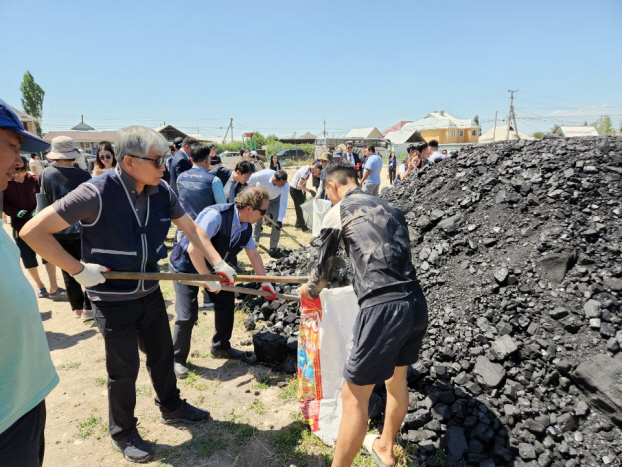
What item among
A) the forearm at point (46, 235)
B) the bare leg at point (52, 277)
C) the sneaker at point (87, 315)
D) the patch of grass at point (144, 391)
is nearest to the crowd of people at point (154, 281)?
the forearm at point (46, 235)

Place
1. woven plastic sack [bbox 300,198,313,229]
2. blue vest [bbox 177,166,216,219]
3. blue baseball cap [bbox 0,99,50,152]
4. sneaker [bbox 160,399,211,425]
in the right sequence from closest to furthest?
blue baseball cap [bbox 0,99,50,152] < sneaker [bbox 160,399,211,425] < blue vest [bbox 177,166,216,219] < woven plastic sack [bbox 300,198,313,229]

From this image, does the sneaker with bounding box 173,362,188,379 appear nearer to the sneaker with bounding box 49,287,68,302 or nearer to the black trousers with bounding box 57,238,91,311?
the black trousers with bounding box 57,238,91,311

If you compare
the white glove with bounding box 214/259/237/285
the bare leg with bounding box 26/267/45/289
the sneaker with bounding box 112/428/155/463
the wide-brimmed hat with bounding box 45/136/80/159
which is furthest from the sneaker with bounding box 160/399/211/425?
the bare leg with bounding box 26/267/45/289

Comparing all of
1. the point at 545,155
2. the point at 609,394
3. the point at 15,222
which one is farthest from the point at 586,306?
the point at 15,222

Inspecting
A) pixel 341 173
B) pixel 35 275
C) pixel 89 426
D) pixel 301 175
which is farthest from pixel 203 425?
pixel 301 175

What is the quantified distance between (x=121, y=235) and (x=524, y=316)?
10.6 ft

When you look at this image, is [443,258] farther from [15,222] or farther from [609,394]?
[15,222]

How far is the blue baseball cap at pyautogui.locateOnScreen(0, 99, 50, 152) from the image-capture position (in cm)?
139

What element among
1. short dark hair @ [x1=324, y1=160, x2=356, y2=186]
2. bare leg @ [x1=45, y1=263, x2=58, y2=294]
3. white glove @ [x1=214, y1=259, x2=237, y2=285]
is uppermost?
short dark hair @ [x1=324, y1=160, x2=356, y2=186]

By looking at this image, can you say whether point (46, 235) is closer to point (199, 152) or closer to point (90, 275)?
point (90, 275)

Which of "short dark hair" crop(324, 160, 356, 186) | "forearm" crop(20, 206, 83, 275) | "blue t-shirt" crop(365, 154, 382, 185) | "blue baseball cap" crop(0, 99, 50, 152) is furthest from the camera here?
"blue t-shirt" crop(365, 154, 382, 185)

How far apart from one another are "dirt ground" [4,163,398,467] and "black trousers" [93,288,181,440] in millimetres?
316

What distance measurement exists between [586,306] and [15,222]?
6.73 meters

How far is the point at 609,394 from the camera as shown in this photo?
2570 millimetres
